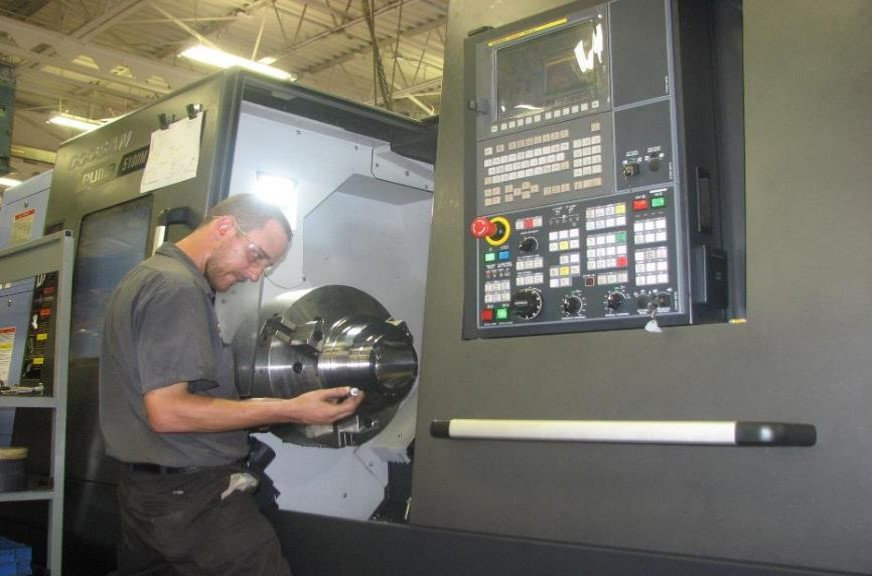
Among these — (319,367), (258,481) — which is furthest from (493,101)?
(258,481)

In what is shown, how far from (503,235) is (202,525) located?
3.35 ft

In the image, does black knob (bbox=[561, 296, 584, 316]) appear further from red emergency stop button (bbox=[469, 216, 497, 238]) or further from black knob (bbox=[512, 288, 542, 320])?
red emergency stop button (bbox=[469, 216, 497, 238])

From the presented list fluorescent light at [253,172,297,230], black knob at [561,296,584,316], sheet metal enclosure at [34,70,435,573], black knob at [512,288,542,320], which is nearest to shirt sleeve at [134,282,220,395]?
sheet metal enclosure at [34,70,435,573]

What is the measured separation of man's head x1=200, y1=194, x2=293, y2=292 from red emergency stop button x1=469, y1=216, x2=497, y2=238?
71 centimetres

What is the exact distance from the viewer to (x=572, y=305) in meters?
1.64

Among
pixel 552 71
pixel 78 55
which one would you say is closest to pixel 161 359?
pixel 552 71

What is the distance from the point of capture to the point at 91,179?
3.12 m

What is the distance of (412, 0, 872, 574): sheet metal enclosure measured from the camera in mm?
1361

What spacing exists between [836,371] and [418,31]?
845 centimetres

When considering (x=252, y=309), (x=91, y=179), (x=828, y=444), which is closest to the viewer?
(x=828, y=444)

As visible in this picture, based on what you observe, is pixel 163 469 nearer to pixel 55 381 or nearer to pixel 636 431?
pixel 55 381

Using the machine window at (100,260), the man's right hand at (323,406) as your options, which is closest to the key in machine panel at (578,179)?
the man's right hand at (323,406)

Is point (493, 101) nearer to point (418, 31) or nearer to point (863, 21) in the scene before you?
point (863, 21)

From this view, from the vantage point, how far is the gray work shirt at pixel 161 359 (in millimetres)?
2057
